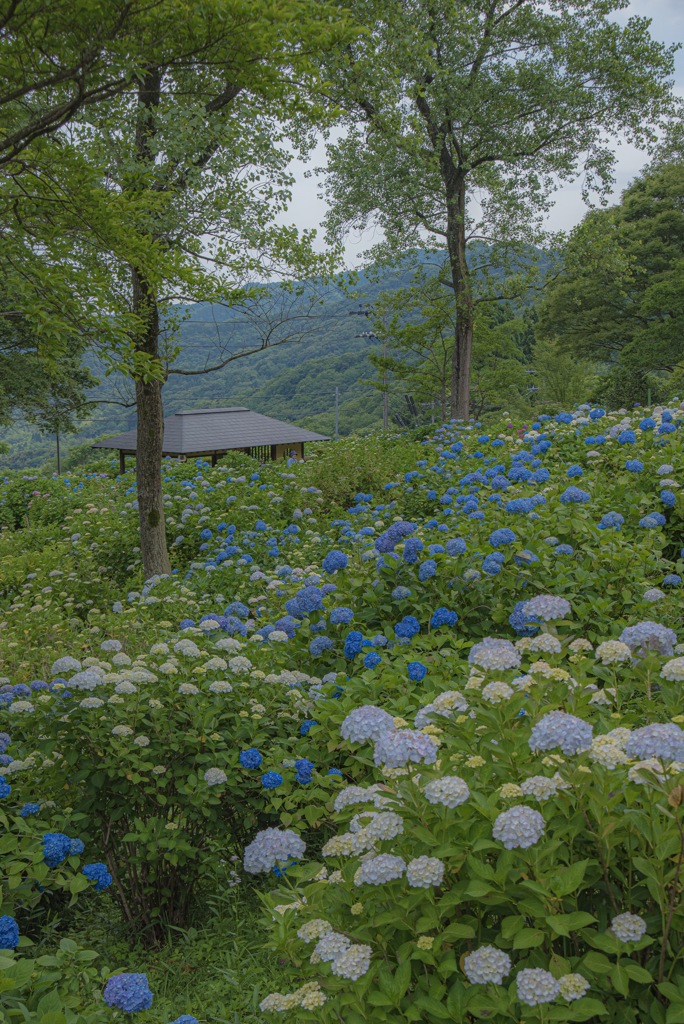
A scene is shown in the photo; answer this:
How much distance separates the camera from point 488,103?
13.7 m

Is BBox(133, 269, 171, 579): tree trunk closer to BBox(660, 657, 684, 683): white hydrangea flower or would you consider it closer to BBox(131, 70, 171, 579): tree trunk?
BBox(131, 70, 171, 579): tree trunk

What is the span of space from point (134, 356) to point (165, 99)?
3.04m

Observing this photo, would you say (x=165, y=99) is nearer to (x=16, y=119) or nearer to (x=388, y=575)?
(x=16, y=119)

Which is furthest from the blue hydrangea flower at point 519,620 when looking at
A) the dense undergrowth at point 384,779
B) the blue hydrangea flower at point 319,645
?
the blue hydrangea flower at point 319,645

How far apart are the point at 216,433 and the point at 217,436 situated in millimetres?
241

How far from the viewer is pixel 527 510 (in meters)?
4.80

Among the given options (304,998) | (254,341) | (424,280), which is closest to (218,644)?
(304,998)

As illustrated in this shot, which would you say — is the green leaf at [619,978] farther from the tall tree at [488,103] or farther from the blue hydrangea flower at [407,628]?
the tall tree at [488,103]

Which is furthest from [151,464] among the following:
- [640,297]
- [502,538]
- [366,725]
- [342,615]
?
[640,297]

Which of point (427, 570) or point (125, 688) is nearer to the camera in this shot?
point (125, 688)

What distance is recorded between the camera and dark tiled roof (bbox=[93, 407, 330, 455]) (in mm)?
22047

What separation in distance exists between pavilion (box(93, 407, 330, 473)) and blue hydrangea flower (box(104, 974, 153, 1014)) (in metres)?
18.5

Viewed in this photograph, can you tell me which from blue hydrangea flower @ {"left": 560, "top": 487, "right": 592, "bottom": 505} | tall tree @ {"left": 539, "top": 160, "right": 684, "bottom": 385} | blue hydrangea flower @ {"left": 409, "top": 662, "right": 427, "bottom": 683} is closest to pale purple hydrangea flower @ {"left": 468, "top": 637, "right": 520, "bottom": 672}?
blue hydrangea flower @ {"left": 409, "top": 662, "right": 427, "bottom": 683}

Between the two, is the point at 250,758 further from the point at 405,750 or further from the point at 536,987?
the point at 536,987
